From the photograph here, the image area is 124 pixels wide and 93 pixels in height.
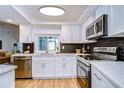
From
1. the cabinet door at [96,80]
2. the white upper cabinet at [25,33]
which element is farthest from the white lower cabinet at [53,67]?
the cabinet door at [96,80]

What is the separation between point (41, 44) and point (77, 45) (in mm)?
1426

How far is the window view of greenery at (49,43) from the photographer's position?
590cm

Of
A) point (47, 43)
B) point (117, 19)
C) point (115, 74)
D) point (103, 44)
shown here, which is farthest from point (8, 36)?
point (115, 74)

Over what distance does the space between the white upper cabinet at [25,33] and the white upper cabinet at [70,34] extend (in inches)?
48.6

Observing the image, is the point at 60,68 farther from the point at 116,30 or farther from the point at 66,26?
the point at 116,30

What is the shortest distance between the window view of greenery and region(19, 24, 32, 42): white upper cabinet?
21.0 inches

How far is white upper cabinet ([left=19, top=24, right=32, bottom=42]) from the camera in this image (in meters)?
5.48

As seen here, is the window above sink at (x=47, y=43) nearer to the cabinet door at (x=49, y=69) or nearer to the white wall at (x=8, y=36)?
the cabinet door at (x=49, y=69)

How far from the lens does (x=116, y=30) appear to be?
189 cm

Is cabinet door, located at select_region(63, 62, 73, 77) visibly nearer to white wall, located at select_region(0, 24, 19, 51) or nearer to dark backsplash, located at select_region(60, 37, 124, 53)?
dark backsplash, located at select_region(60, 37, 124, 53)

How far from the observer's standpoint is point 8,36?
870 centimetres

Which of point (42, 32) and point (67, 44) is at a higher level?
point (42, 32)
